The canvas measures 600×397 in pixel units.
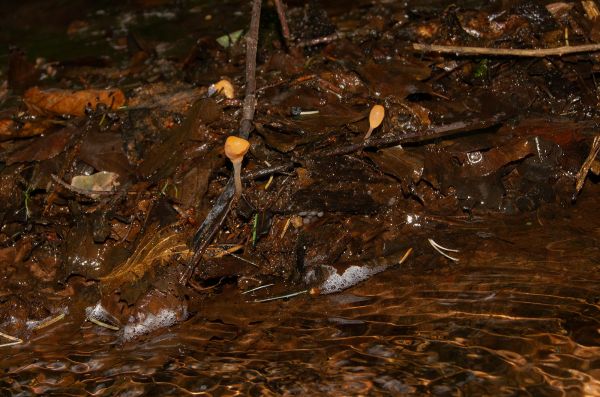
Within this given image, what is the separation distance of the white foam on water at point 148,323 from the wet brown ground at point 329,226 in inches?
0.4

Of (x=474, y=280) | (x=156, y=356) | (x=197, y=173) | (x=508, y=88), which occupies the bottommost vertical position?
(x=156, y=356)

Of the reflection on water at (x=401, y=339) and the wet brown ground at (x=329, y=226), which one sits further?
the wet brown ground at (x=329, y=226)

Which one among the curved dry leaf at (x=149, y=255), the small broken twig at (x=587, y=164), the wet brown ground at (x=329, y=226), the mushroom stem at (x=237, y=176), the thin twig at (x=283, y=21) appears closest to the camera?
→ the wet brown ground at (x=329, y=226)

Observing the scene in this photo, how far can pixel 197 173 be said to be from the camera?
3.57m

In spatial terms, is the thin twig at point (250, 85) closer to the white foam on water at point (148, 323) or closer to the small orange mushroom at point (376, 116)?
the small orange mushroom at point (376, 116)

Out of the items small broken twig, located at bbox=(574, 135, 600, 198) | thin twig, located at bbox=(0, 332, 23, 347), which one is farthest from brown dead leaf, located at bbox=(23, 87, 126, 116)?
small broken twig, located at bbox=(574, 135, 600, 198)

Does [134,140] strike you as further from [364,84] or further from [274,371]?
[274,371]

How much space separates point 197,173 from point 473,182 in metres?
1.49

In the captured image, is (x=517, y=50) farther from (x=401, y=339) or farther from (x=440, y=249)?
(x=401, y=339)

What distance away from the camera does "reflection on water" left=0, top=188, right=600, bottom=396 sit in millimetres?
2510

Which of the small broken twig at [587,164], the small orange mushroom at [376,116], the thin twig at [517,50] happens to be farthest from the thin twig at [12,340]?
the small broken twig at [587,164]

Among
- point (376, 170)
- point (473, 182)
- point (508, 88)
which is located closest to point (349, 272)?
point (376, 170)

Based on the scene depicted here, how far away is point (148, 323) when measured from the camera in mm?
3162

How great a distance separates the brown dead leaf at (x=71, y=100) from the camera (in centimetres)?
440
